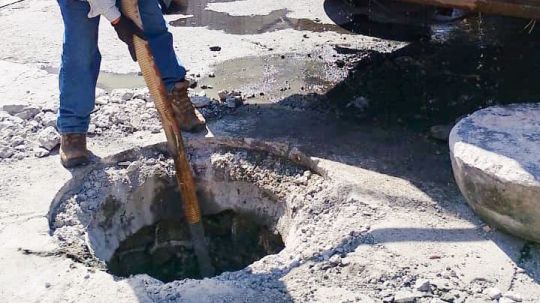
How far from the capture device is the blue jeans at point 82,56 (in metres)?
3.49

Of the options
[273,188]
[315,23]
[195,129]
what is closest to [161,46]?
[195,129]

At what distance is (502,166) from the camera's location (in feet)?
9.50

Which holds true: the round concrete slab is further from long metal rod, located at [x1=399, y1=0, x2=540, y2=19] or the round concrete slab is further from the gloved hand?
the gloved hand

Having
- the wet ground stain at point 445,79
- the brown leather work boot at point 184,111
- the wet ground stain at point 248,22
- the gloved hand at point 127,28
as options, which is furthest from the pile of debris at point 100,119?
the wet ground stain at point 248,22

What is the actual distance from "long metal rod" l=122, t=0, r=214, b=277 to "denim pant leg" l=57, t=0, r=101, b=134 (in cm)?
41

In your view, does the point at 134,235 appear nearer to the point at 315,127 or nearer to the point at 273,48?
the point at 315,127

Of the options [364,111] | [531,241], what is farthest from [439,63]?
[531,241]

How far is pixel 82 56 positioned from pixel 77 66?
0.06m

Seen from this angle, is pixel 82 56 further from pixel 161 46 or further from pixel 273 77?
pixel 273 77

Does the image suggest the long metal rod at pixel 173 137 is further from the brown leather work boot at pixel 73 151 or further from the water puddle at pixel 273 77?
the water puddle at pixel 273 77

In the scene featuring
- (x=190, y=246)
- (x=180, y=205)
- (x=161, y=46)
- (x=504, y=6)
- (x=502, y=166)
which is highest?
(x=504, y=6)

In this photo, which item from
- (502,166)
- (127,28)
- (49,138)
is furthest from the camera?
(49,138)

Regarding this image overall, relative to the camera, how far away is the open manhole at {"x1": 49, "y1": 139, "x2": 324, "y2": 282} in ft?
11.8

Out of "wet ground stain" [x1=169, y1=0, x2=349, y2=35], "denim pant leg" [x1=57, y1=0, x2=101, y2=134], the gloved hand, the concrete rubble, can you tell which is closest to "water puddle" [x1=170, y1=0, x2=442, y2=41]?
"wet ground stain" [x1=169, y1=0, x2=349, y2=35]
